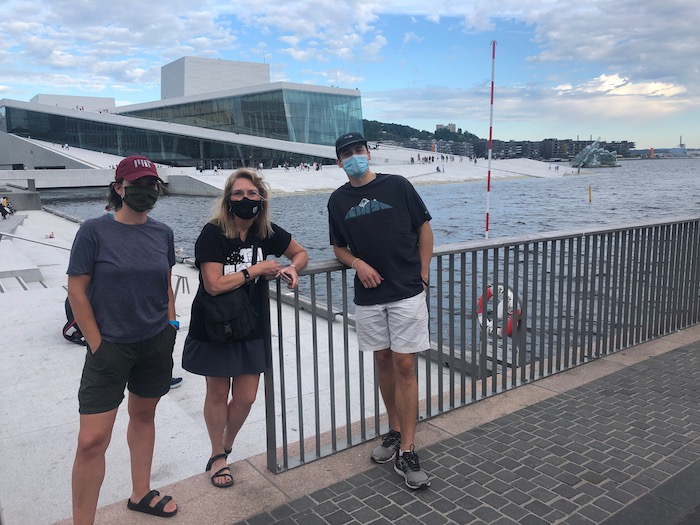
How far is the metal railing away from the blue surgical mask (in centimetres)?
58

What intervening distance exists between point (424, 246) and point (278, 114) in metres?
85.2

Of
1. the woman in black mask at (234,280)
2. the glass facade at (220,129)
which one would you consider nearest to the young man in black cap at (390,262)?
the woman in black mask at (234,280)

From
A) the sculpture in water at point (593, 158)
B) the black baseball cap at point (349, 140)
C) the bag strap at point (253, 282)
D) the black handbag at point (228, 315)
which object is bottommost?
the black handbag at point (228, 315)

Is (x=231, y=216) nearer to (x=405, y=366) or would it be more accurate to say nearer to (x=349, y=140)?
(x=349, y=140)

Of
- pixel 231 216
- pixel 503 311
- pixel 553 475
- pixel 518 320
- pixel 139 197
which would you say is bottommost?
pixel 553 475

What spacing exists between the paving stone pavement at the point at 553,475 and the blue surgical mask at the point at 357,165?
1.79 m

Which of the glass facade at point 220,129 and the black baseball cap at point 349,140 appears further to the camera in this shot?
the glass facade at point 220,129

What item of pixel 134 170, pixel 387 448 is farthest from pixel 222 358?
pixel 387 448

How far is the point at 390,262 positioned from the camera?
11.1 feet

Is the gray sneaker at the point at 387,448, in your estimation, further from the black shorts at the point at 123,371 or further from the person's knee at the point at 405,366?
the black shorts at the point at 123,371

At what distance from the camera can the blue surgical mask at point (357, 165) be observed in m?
3.38

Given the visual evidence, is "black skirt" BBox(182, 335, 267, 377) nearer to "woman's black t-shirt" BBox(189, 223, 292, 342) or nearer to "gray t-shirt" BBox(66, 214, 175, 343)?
"woman's black t-shirt" BBox(189, 223, 292, 342)

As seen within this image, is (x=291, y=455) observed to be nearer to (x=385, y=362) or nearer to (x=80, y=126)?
(x=385, y=362)

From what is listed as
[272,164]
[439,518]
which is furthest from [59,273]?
[272,164]
